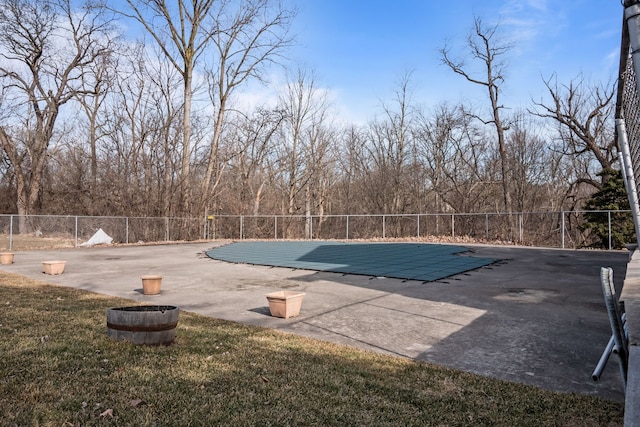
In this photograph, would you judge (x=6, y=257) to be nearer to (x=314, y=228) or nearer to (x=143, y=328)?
(x=143, y=328)

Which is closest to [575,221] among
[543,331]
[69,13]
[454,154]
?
[454,154]

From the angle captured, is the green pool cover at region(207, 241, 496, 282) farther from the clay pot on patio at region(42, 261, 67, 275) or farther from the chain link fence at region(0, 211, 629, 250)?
the chain link fence at region(0, 211, 629, 250)

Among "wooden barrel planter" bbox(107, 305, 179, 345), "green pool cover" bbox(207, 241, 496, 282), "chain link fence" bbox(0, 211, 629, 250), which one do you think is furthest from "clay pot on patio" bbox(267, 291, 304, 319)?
"chain link fence" bbox(0, 211, 629, 250)

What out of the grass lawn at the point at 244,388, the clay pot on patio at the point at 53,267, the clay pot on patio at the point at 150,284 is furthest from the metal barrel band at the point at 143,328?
the clay pot on patio at the point at 53,267

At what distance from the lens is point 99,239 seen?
2045cm

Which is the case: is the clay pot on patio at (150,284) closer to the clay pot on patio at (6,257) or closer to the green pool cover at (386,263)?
the green pool cover at (386,263)

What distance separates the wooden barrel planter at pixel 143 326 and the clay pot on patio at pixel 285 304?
6.19 ft

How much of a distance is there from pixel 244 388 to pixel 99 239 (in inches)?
795

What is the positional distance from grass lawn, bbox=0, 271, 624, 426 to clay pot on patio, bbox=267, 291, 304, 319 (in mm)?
1118

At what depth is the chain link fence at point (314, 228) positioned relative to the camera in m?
20.0

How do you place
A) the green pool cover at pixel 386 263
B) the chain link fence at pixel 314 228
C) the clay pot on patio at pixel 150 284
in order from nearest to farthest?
the clay pot on patio at pixel 150 284 < the green pool cover at pixel 386 263 < the chain link fence at pixel 314 228

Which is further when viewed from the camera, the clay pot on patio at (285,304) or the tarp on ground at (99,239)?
the tarp on ground at (99,239)

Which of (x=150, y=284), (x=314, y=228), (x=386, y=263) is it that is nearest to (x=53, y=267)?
(x=150, y=284)

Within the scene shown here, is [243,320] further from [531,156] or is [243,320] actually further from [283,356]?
[531,156]
